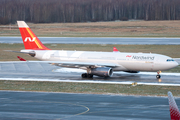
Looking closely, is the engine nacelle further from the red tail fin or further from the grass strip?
the red tail fin

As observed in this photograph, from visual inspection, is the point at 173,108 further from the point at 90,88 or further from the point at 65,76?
the point at 65,76

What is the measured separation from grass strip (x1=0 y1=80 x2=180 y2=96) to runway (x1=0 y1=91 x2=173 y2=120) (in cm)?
183

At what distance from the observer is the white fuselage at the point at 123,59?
3569 centimetres

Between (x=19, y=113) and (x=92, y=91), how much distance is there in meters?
9.57

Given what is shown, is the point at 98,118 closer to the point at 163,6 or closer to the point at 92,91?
the point at 92,91

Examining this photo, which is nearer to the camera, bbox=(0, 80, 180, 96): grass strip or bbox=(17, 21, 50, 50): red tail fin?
bbox=(0, 80, 180, 96): grass strip

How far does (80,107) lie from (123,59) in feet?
50.8

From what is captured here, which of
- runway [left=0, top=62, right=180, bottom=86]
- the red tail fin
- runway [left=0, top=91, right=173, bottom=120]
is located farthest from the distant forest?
runway [left=0, top=91, right=173, bottom=120]

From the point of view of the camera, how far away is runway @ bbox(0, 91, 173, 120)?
2002 cm

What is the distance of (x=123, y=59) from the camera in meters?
36.9

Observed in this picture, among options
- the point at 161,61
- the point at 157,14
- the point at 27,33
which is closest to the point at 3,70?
the point at 27,33

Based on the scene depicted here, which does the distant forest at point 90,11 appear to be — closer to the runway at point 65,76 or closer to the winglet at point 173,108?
the runway at point 65,76

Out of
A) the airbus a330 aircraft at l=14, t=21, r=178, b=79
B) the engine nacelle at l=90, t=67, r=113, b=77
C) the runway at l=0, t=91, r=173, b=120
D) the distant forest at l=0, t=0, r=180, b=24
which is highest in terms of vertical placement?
the distant forest at l=0, t=0, r=180, b=24

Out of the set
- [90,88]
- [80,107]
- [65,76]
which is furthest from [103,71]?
[80,107]
